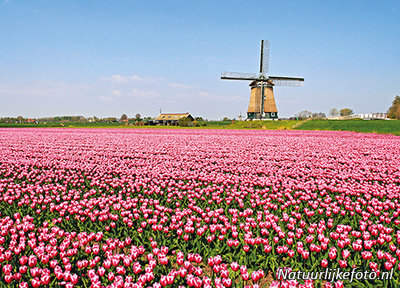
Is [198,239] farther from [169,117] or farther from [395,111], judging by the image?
[395,111]

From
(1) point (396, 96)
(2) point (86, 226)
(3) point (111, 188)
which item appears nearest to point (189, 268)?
(2) point (86, 226)

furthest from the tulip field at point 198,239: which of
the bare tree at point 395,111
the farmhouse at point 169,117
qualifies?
the bare tree at point 395,111

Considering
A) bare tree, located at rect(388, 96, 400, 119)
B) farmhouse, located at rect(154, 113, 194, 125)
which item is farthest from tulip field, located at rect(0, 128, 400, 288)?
bare tree, located at rect(388, 96, 400, 119)

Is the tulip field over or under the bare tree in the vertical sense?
under

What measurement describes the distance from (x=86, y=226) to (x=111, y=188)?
2.33m

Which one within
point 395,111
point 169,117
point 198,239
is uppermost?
point 395,111

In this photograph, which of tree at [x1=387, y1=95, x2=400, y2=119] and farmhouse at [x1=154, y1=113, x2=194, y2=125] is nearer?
farmhouse at [x1=154, y1=113, x2=194, y2=125]

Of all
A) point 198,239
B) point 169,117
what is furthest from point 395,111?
point 198,239

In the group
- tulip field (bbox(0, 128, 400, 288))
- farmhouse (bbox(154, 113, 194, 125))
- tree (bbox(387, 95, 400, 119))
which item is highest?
tree (bbox(387, 95, 400, 119))

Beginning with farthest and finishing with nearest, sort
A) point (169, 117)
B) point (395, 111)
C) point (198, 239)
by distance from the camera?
point (395, 111) < point (169, 117) < point (198, 239)

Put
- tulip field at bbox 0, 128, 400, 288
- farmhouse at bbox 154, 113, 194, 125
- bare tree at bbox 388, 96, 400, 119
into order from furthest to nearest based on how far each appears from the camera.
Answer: bare tree at bbox 388, 96, 400, 119, farmhouse at bbox 154, 113, 194, 125, tulip field at bbox 0, 128, 400, 288

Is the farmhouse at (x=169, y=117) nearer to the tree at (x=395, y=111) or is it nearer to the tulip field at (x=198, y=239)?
the tree at (x=395, y=111)

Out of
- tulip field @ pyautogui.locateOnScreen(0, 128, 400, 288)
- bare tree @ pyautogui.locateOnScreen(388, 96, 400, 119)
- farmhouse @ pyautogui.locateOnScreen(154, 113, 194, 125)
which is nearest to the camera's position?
tulip field @ pyautogui.locateOnScreen(0, 128, 400, 288)

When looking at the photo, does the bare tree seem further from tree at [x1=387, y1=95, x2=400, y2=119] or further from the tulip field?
the tulip field
